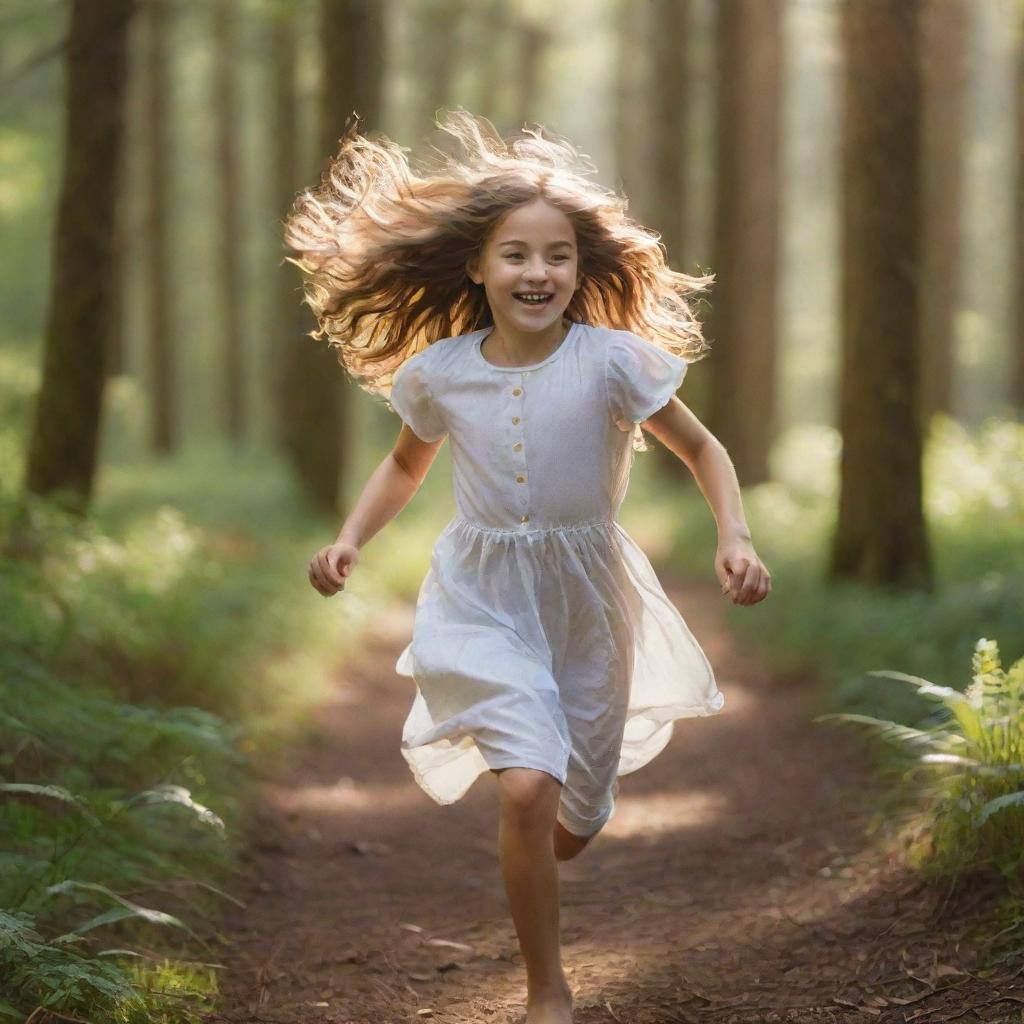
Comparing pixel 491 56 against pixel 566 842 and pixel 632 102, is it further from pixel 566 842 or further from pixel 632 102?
pixel 566 842

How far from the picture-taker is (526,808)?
12.1 ft

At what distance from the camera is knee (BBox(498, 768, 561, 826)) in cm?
368

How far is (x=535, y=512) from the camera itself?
414cm

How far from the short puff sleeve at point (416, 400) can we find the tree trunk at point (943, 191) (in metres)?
14.0

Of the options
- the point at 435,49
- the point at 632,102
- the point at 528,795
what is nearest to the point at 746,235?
the point at 435,49

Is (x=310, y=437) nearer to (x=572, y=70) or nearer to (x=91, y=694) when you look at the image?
(x=91, y=694)

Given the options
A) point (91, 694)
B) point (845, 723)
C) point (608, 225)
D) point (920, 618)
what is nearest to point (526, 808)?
point (608, 225)

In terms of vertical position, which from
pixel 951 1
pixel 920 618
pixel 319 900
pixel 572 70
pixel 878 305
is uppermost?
pixel 572 70

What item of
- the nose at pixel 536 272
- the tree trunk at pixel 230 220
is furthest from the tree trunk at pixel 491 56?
the nose at pixel 536 272

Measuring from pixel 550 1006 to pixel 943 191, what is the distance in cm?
1793

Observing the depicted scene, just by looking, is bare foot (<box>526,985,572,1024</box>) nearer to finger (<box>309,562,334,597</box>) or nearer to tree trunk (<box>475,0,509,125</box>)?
finger (<box>309,562,334,597</box>)

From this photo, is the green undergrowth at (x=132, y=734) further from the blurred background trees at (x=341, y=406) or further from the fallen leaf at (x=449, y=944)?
the fallen leaf at (x=449, y=944)

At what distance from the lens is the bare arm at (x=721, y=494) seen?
148 inches

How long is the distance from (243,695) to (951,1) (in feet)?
50.4
